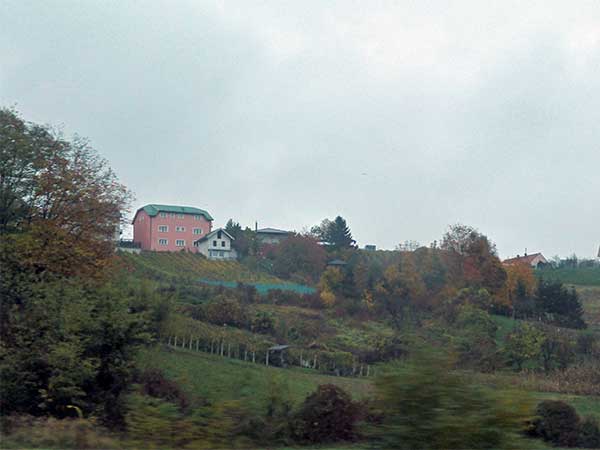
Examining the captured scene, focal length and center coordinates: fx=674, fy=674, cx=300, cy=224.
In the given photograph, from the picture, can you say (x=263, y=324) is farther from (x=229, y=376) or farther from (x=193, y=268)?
(x=229, y=376)

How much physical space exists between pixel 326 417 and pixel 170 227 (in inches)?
1265

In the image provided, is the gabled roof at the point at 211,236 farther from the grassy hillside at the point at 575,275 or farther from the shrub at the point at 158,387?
the shrub at the point at 158,387

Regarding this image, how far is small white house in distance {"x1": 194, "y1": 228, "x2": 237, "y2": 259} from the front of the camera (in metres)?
42.1

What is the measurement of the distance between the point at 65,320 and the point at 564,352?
19.4m

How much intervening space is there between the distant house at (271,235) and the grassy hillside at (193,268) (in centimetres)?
259

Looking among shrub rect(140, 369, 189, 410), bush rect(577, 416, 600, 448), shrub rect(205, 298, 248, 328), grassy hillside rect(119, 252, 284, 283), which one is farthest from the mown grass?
grassy hillside rect(119, 252, 284, 283)

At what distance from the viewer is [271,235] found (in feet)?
140

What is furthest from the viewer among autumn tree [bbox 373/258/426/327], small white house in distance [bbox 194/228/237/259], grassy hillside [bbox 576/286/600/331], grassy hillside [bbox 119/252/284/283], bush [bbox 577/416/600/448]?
small white house in distance [bbox 194/228/237/259]

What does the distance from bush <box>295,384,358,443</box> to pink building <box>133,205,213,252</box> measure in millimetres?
29457

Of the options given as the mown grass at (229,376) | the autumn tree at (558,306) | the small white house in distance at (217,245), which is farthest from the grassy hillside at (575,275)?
the mown grass at (229,376)

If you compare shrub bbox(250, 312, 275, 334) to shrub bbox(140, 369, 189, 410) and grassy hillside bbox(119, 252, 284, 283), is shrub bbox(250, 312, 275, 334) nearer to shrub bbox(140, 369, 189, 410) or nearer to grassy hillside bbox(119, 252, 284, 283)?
grassy hillside bbox(119, 252, 284, 283)

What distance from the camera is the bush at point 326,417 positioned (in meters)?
10.0

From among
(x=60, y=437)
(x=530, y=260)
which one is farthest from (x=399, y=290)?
(x=60, y=437)

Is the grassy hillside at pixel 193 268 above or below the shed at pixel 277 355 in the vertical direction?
above
